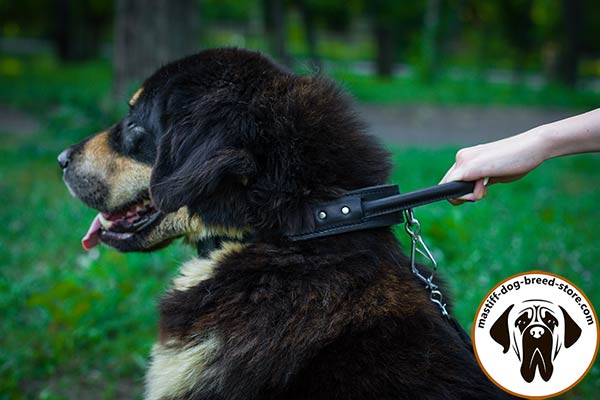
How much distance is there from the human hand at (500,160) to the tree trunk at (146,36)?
8021mm

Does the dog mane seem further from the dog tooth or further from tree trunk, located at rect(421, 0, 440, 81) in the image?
tree trunk, located at rect(421, 0, 440, 81)

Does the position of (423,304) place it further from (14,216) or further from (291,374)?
(14,216)

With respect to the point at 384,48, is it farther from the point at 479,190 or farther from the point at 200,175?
the point at 200,175

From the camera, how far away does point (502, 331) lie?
6.79 ft

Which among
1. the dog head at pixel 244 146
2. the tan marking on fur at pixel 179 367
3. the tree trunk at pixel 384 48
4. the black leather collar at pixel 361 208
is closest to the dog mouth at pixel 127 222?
the dog head at pixel 244 146

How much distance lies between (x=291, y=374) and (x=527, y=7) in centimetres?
2688

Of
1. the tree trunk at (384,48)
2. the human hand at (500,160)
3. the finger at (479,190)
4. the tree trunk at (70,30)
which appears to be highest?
the tree trunk at (70,30)

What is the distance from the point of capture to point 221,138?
232cm

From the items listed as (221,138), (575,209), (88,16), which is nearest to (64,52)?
(88,16)

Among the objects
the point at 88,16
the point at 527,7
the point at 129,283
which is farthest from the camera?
the point at 88,16

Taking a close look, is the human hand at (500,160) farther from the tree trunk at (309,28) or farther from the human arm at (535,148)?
the tree trunk at (309,28)

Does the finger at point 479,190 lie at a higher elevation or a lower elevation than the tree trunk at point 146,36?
lower

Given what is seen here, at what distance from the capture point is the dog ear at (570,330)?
203cm

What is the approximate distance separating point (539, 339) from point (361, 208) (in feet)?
2.32
